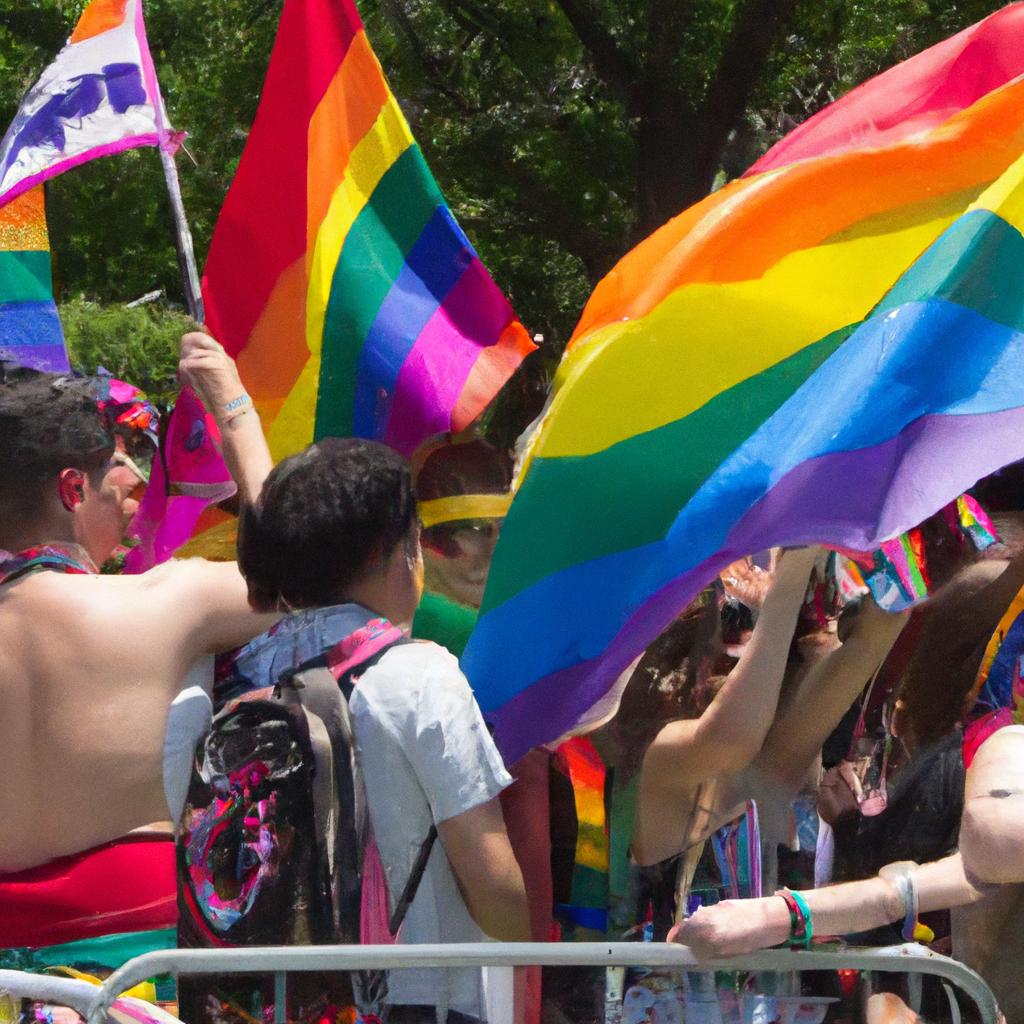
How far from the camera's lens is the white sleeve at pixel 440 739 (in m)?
2.23

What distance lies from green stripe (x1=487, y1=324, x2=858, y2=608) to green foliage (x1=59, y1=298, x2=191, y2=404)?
1105cm

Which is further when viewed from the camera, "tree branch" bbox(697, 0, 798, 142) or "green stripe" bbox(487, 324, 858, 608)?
"tree branch" bbox(697, 0, 798, 142)

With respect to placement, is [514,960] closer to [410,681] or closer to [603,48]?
[410,681]

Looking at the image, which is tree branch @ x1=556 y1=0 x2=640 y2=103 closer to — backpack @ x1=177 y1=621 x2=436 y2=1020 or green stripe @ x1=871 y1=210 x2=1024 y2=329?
green stripe @ x1=871 y1=210 x2=1024 y2=329

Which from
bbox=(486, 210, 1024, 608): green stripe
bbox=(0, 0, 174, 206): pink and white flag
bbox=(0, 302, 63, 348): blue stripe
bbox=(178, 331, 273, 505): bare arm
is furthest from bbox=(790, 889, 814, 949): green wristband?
bbox=(0, 0, 174, 206): pink and white flag

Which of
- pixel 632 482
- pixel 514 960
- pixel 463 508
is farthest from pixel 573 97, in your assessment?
pixel 514 960

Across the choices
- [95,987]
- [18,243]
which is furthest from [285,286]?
[95,987]

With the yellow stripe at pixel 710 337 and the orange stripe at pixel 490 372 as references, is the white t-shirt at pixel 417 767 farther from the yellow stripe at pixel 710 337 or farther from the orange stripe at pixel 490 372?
the orange stripe at pixel 490 372

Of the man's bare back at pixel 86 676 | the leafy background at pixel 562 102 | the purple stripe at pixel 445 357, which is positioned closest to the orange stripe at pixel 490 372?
the purple stripe at pixel 445 357

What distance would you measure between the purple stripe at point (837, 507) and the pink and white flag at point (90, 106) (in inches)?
90.5

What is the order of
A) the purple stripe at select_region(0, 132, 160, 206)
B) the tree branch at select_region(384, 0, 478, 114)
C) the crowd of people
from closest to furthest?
the crowd of people < the purple stripe at select_region(0, 132, 160, 206) < the tree branch at select_region(384, 0, 478, 114)

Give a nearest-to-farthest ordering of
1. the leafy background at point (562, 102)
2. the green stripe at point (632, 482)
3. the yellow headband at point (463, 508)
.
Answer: the green stripe at point (632, 482)
the yellow headband at point (463, 508)
the leafy background at point (562, 102)

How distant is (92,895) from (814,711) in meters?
1.18

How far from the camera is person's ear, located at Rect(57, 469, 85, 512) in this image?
2.87 m
